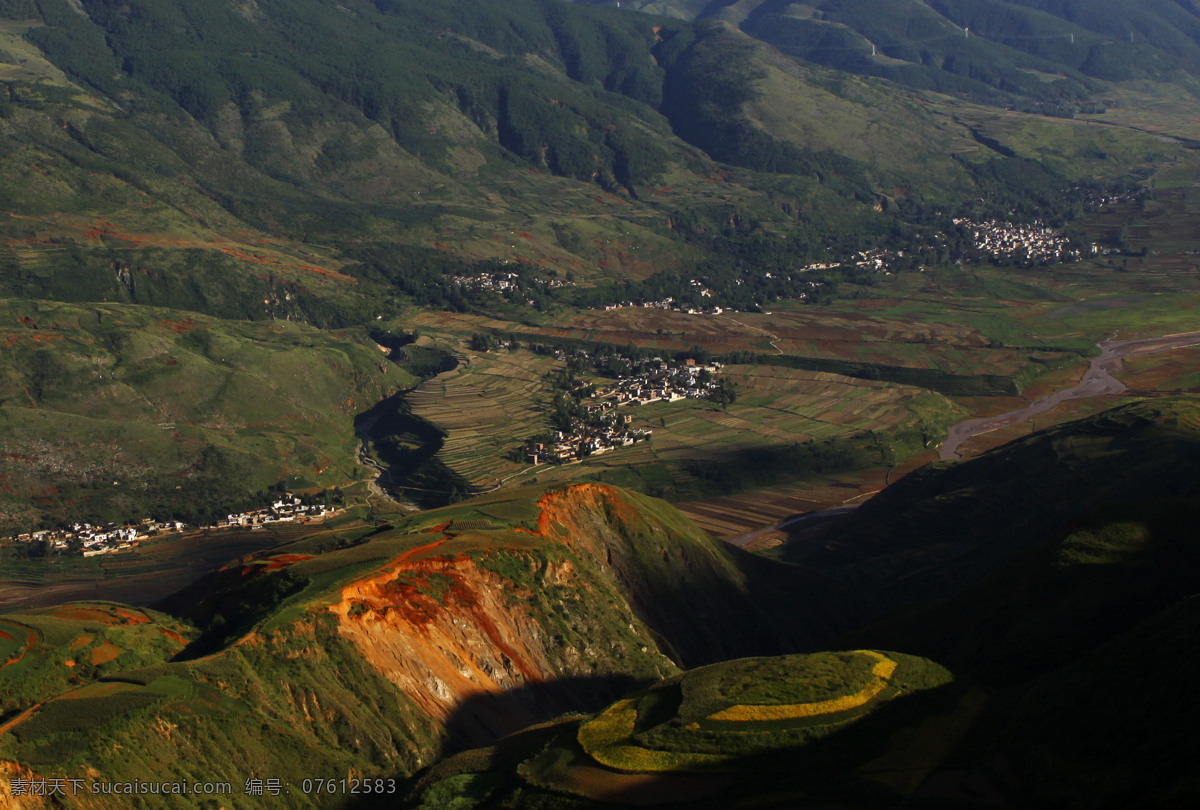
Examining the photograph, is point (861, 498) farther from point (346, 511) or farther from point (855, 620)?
point (346, 511)

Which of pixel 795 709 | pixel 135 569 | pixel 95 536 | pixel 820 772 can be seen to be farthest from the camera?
pixel 95 536

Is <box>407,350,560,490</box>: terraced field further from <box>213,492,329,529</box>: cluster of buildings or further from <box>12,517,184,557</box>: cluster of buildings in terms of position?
<box>12,517,184,557</box>: cluster of buildings

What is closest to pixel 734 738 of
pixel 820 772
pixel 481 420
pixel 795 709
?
pixel 795 709

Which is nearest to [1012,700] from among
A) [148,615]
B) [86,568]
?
[148,615]

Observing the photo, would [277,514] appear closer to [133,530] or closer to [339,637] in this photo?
[133,530]

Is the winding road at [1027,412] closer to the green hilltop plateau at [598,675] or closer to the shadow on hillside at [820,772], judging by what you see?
the green hilltop plateau at [598,675]

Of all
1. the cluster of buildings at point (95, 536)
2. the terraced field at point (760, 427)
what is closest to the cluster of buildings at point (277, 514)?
the cluster of buildings at point (95, 536)

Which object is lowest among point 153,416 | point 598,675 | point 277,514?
point 277,514

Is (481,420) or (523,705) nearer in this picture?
(523,705)

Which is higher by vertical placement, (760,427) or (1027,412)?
(760,427)
